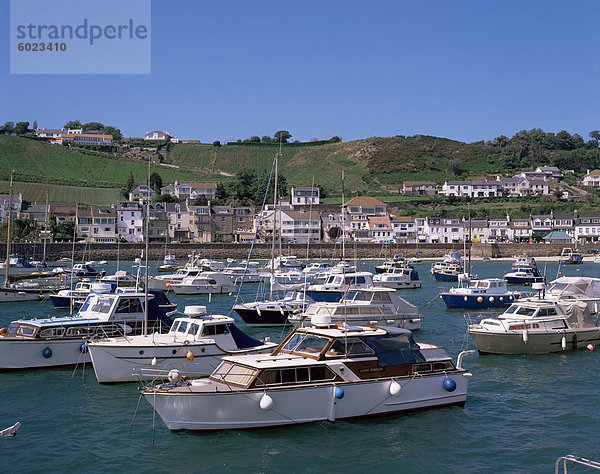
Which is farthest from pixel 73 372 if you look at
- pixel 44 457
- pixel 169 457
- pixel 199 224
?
pixel 199 224

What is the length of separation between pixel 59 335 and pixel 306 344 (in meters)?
12.4

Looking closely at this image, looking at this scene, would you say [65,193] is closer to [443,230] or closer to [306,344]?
[443,230]

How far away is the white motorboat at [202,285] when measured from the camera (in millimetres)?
61000

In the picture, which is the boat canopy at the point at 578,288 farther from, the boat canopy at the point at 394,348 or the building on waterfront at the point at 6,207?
the building on waterfront at the point at 6,207

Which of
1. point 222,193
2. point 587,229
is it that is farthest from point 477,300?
point 222,193

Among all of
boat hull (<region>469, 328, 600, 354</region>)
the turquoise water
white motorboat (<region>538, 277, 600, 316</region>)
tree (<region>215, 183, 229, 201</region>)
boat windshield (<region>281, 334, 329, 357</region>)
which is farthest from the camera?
tree (<region>215, 183, 229, 201</region>)

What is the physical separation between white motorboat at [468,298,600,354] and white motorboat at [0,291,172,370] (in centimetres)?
1585

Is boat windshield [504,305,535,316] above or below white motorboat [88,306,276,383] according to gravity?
above

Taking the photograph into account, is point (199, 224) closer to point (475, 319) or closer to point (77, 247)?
point (77, 247)

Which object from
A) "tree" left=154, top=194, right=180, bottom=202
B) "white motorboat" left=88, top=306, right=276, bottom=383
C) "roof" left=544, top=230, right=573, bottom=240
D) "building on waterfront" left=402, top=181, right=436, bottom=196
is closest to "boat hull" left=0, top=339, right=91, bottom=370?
"white motorboat" left=88, top=306, right=276, bottom=383

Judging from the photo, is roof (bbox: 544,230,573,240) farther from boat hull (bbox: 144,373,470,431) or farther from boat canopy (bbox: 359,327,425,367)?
boat hull (bbox: 144,373,470,431)

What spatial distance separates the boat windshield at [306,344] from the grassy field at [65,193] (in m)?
156

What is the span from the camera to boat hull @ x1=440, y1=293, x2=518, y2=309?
1924 inches

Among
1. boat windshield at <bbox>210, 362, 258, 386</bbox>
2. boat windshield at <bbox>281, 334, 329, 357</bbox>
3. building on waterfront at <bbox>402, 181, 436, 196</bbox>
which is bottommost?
boat windshield at <bbox>210, 362, 258, 386</bbox>
